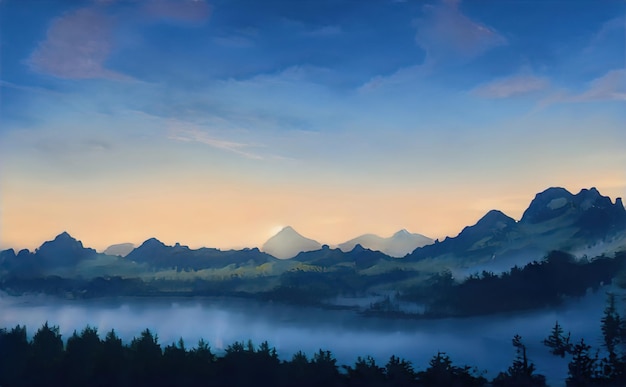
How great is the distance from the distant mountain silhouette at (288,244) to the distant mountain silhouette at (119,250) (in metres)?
0.79

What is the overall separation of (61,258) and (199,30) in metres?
1.57

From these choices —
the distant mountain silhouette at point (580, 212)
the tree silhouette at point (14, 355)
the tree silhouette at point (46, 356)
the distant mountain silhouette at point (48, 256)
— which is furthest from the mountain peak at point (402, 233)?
the tree silhouette at point (14, 355)

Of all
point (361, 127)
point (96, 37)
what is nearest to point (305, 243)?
point (361, 127)

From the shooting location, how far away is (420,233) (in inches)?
140

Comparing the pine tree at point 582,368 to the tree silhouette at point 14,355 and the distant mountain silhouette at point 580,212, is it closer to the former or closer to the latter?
the distant mountain silhouette at point 580,212

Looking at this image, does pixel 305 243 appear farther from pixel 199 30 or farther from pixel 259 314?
pixel 199 30

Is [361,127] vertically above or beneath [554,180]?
above

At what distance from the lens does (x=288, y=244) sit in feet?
11.8

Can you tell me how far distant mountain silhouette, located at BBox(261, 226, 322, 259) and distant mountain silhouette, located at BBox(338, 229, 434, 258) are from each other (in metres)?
0.19

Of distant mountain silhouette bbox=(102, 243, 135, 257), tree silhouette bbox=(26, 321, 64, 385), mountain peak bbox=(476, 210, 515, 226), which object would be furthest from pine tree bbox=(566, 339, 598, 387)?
tree silhouette bbox=(26, 321, 64, 385)

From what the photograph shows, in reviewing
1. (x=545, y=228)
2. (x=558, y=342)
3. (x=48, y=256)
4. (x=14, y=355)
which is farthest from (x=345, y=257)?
(x=14, y=355)

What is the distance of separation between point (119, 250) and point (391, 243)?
1.60 m

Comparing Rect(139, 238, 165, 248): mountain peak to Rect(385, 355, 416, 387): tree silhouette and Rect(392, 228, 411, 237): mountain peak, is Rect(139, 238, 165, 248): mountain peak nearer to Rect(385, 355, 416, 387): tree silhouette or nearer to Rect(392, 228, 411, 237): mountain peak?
Rect(392, 228, 411, 237): mountain peak

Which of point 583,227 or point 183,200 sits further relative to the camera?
point 183,200
